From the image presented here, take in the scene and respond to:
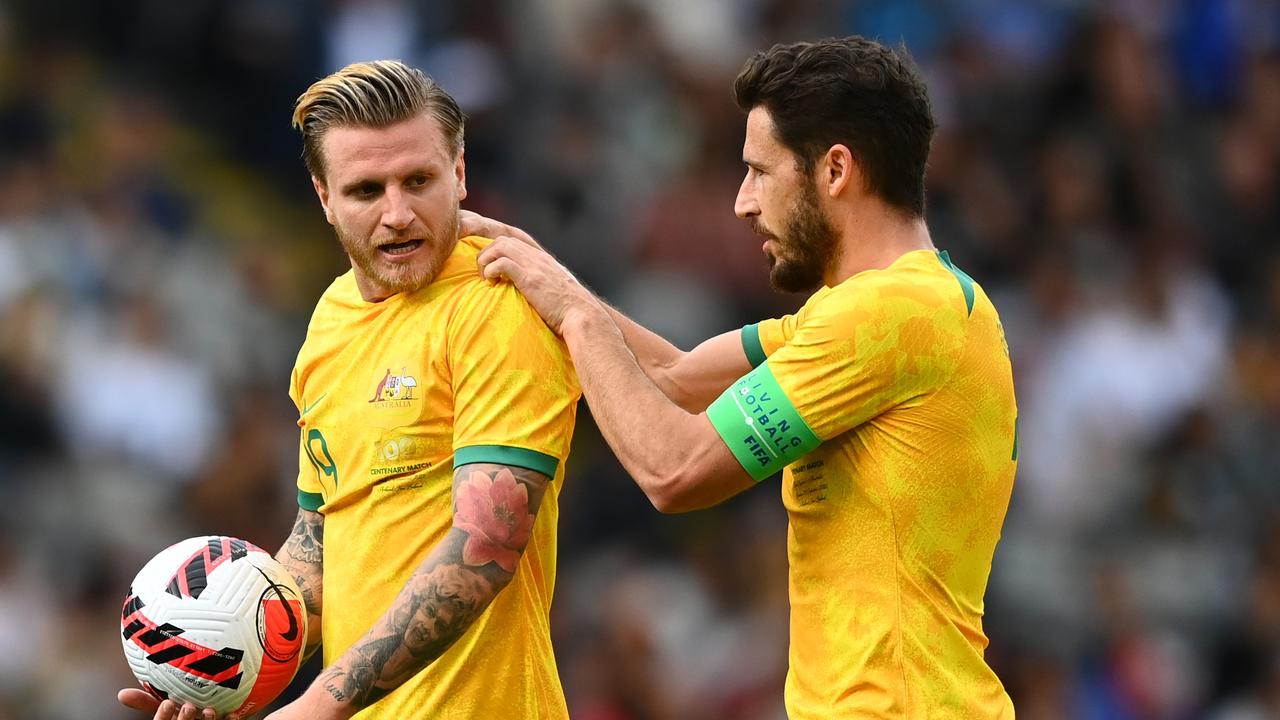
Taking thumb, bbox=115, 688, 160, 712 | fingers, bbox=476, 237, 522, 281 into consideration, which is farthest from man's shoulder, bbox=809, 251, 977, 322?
thumb, bbox=115, 688, 160, 712

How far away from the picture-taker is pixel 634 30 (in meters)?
12.1

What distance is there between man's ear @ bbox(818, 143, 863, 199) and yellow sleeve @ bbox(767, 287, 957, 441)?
33 centimetres

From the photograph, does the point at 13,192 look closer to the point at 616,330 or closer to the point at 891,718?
the point at 616,330

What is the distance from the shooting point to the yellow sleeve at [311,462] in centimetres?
468

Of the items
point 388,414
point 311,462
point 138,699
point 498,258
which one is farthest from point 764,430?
point 138,699

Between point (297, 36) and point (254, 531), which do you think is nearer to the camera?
point (254, 531)

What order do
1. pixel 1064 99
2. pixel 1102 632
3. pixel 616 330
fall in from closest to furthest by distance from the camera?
pixel 616 330 → pixel 1102 632 → pixel 1064 99

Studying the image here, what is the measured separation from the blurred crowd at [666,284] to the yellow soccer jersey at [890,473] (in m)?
4.76

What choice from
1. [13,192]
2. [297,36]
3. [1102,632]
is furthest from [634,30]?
[1102,632]

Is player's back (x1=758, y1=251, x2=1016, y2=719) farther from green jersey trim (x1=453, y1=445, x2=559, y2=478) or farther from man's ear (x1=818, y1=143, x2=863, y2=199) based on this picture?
green jersey trim (x1=453, y1=445, x2=559, y2=478)

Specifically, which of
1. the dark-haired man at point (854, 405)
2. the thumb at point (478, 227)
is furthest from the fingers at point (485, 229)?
the dark-haired man at point (854, 405)

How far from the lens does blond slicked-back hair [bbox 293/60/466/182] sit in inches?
179

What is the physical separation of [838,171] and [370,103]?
124cm

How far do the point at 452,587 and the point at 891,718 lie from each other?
114cm
